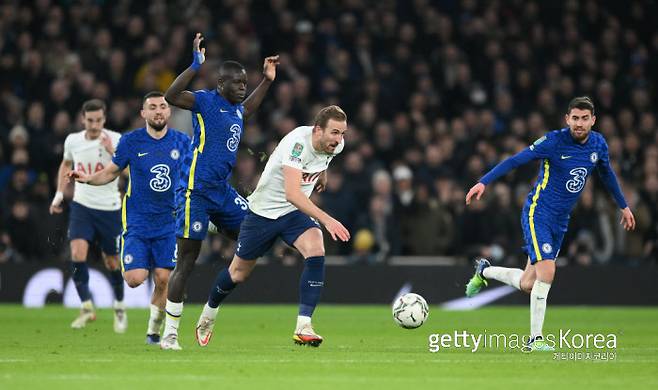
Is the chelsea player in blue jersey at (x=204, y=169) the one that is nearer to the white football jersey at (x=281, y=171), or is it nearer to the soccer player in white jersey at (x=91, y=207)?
the white football jersey at (x=281, y=171)

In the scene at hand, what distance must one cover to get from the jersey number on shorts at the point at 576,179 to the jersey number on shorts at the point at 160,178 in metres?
3.85

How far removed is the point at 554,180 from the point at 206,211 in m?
3.28

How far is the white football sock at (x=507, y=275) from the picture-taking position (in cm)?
1204

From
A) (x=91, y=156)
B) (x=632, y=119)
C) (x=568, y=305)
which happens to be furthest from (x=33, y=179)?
(x=632, y=119)

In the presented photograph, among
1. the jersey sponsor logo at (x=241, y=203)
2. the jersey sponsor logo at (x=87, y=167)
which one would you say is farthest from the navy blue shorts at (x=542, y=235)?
the jersey sponsor logo at (x=87, y=167)

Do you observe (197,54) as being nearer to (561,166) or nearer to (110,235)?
(561,166)

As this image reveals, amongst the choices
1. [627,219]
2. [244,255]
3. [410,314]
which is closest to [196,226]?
[244,255]

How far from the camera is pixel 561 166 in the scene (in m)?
11.6

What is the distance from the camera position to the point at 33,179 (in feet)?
63.2

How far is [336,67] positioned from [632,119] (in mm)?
5411

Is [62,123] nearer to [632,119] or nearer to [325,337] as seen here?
[325,337]

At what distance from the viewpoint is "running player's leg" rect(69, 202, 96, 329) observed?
564 inches

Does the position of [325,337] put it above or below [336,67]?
below

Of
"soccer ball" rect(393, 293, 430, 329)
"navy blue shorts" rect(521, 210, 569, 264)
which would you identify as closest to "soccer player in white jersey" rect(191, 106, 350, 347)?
"soccer ball" rect(393, 293, 430, 329)
